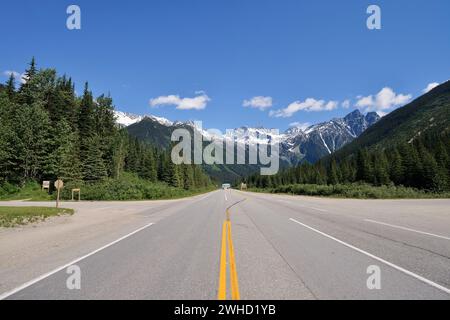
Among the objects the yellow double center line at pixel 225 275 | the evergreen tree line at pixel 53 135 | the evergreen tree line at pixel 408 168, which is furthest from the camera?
the evergreen tree line at pixel 408 168

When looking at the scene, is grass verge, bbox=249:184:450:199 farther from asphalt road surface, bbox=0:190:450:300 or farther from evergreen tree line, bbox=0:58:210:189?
evergreen tree line, bbox=0:58:210:189

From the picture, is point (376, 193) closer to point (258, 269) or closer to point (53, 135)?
point (258, 269)

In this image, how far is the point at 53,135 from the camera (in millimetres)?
60469

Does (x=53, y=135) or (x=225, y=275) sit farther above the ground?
(x=53, y=135)

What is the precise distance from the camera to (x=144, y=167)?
327 ft

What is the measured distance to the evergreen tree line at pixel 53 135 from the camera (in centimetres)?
5534

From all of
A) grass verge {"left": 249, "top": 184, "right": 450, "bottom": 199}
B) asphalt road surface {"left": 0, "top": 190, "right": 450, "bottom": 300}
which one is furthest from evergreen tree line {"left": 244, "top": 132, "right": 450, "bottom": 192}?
asphalt road surface {"left": 0, "top": 190, "right": 450, "bottom": 300}

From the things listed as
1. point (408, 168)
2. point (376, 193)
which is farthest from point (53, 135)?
point (408, 168)

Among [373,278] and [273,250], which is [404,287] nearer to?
[373,278]

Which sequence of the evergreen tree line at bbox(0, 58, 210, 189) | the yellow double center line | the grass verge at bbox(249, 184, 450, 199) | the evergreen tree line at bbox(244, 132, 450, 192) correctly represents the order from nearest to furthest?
the yellow double center line < the grass verge at bbox(249, 184, 450, 199) < the evergreen tree line at bbox(0, 58, 210, 189) < the evergreen tree line at bbox(244, 132, 450, 192)

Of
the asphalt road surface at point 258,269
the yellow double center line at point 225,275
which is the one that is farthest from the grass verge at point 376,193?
the yellow double center line at point 225,275

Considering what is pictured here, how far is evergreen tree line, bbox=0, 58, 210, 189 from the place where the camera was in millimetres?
55344

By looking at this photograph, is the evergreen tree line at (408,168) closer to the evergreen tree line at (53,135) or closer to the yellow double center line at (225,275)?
the evergreen tree line at (53,135)

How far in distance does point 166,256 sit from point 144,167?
94327 mm
